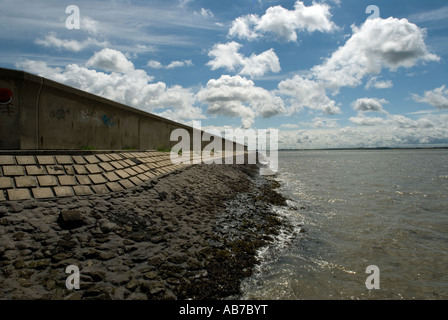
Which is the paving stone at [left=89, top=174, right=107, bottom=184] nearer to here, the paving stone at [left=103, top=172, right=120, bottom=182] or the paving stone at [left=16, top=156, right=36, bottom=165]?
the paving stone at [left=103, top=172, right=120, bottom=182]

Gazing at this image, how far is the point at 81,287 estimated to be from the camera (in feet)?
11.8

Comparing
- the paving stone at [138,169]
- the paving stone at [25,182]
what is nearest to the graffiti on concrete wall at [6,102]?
the paving stone at [25,182]

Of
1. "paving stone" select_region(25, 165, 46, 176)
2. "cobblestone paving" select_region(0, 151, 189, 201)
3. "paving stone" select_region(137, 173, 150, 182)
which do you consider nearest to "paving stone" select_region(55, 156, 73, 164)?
"cobblestone paving" select_region(0, 151, 189, 201)

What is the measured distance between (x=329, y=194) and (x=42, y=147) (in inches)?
525

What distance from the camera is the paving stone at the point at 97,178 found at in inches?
248

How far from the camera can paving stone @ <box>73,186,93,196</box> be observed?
5.70 m

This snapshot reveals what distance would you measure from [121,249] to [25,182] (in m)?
2.57

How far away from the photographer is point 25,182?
529cm

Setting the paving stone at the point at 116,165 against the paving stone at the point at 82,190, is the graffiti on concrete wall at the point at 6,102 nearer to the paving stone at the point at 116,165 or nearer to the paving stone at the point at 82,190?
the paving stone at the point at 116,165

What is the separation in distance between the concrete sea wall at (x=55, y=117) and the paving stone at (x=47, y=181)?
A: 1.97 m

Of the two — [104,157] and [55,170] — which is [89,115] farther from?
[55,170]

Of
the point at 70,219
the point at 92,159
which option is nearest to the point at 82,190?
the point at 70,219

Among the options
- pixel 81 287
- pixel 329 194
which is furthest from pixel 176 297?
pixel 329 194
